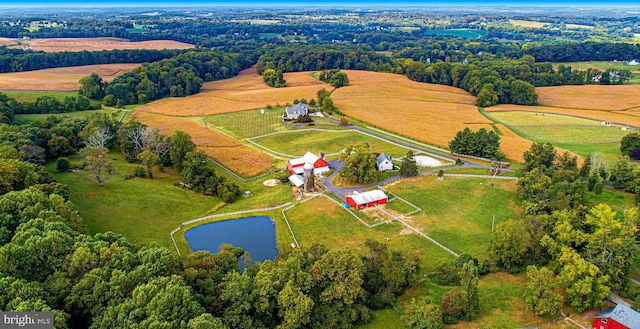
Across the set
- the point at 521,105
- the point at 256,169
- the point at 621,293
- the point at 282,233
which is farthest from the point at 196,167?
the point at 521,105

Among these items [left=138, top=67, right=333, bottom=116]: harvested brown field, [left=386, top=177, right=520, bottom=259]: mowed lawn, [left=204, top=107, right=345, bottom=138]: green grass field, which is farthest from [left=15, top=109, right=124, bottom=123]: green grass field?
[left=386, top=177, right=520, bottom=259]: mowed lawn

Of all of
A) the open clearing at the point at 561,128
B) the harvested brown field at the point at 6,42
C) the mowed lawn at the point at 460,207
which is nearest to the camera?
the mowed lawn at the point at 460,207

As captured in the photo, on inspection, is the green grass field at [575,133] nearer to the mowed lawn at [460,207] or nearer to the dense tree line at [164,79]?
the mowed lawn at [460,207]

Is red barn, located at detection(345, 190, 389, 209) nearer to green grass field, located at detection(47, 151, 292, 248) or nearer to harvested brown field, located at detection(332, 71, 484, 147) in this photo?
green grass field, located at detection(47, 151, 292, 248)

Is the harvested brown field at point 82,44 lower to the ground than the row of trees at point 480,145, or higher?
higher

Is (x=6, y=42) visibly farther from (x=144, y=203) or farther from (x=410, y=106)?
(x=410, y=106)

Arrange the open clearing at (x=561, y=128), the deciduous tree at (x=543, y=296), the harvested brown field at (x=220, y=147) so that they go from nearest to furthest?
the deciduous tree at (x=543, y=296)
the harvested brown field at (x=220, y=147)
the open clearing at (x=561, y=128)

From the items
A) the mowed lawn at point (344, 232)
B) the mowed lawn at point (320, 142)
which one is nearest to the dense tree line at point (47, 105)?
the mowed lawn at point (320, 142)
